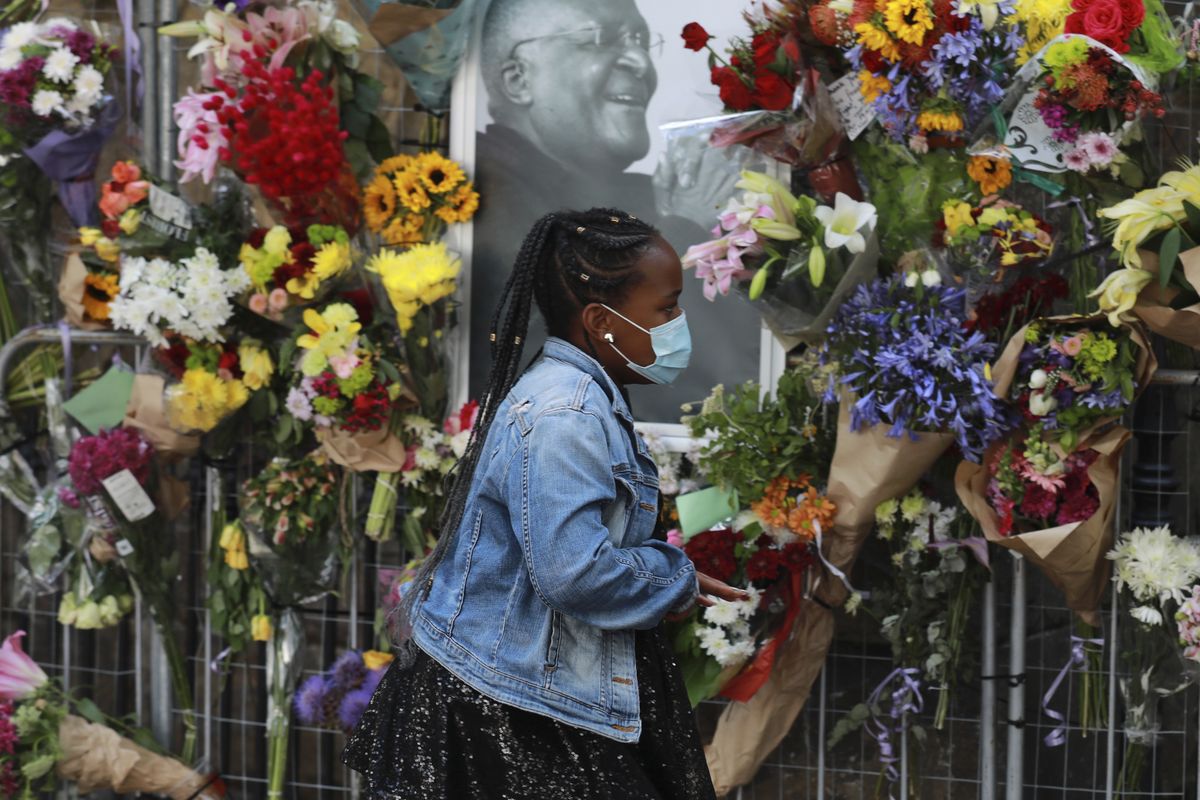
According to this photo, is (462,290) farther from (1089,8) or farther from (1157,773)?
(1157,773)

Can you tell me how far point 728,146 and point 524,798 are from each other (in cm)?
166

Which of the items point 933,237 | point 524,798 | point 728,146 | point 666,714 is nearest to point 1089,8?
point 933,237

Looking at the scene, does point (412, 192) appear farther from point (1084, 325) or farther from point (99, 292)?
point (1084, 325)

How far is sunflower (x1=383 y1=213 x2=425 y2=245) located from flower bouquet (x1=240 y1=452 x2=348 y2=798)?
0.59m

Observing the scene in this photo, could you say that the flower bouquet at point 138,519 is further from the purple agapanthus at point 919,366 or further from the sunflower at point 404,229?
the purple agapanthus at point 919,366

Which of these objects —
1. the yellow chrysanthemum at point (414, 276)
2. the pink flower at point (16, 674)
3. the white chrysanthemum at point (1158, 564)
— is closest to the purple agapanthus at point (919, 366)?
the white chrysanthemum at point (1158, 564)

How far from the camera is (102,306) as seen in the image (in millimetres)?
4000

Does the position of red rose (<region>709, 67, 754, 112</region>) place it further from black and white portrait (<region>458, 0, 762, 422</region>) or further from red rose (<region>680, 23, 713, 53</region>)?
black and white portrait (<region>458, 0, 762, 422</region>)

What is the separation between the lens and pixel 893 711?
343cm

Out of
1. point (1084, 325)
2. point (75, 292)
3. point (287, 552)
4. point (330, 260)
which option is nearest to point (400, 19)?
point (330, 260)

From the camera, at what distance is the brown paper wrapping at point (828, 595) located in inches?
126

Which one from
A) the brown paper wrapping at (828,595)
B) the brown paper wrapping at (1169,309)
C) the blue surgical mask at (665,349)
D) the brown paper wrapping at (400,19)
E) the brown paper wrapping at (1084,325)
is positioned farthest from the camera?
the brown paper wrapping at (400,19)

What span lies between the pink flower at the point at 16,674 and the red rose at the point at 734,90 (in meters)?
2.30

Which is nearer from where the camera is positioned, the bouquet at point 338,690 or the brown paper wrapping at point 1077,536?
the brown paper wrapping at point 1077,536
